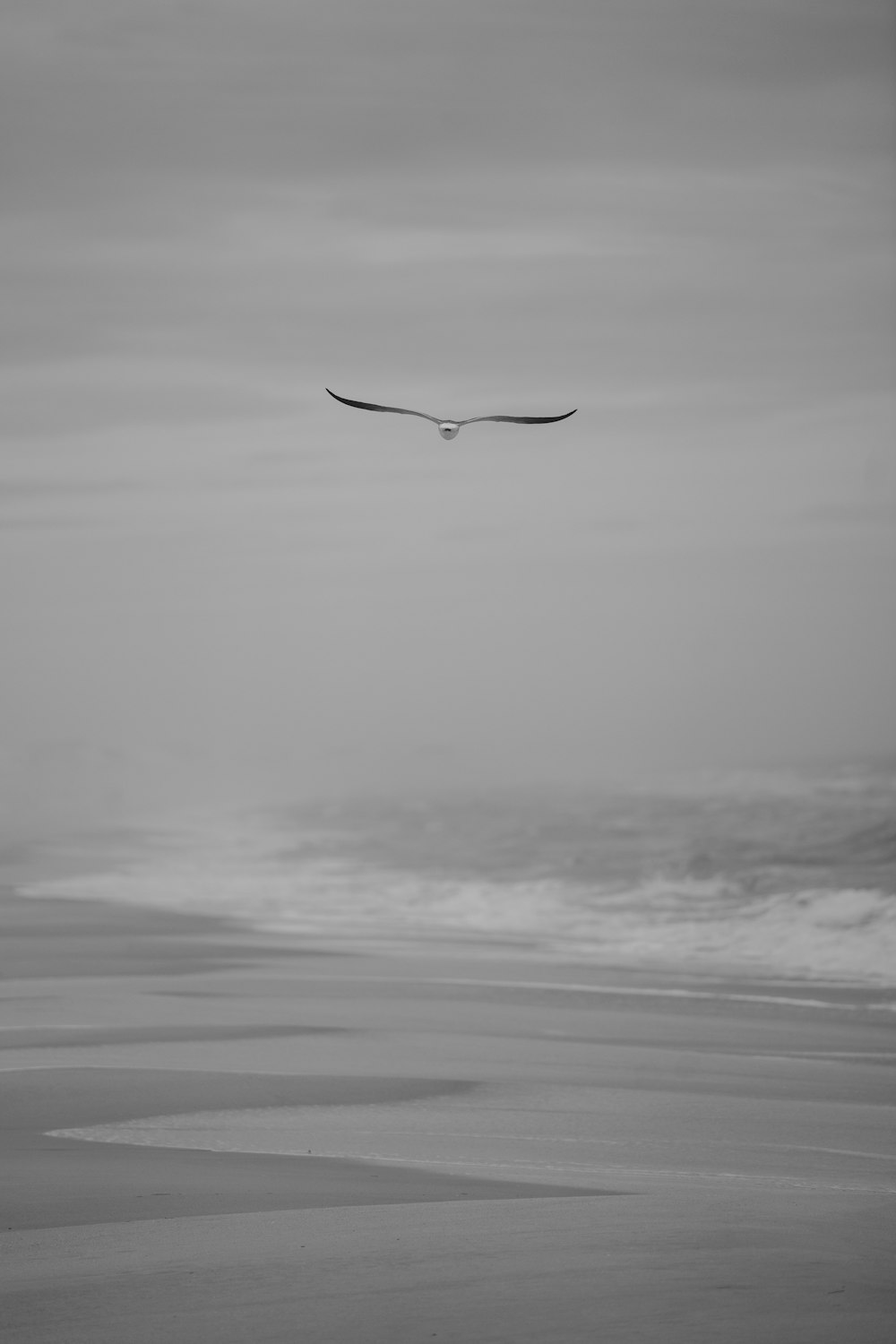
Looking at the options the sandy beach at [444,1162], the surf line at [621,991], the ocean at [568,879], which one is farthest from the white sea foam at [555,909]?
the sandy beach at [444,1162]

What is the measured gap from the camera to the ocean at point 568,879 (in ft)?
45.7

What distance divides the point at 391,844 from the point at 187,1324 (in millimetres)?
22658

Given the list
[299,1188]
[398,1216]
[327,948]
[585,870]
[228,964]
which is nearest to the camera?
[398,1216]

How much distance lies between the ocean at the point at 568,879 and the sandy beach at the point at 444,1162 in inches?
101

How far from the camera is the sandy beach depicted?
4.71 m

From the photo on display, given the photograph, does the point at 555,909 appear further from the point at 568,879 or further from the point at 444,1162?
the point at 444,1162

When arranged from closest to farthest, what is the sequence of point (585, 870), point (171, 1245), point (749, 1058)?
point (171, 1245), point (749, 1058), point (585, 870)

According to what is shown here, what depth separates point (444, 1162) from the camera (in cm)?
642

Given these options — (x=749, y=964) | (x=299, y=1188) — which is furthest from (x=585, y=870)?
(x=299, y=1188)

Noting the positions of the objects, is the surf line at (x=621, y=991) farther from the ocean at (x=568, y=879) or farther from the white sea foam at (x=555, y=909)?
the white sea foam at (x=555, y=909)

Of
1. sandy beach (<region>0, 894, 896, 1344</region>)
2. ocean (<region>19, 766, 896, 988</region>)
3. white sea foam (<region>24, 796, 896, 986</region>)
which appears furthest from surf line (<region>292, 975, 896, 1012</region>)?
white sea foam (<region>24, 796, 896, 986</region>)

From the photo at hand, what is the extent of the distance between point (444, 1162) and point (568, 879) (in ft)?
46.2

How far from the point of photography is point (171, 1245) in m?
5.22

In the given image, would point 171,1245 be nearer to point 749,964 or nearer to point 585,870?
point 749,964
